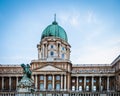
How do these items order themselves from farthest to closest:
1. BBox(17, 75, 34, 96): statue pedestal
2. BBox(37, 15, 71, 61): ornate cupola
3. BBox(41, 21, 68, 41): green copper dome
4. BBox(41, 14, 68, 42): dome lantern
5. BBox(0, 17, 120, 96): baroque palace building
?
BBox(41, 21, 68, 41): green copper dome → BBox(41, 14, 68, 42): dome lantern → BBox(37, 15, 71, 61): ornate cupola → BBox(0, 17, 120, 96): baroque palace building → BBox(17, 75, 34, 96): statue pedestal

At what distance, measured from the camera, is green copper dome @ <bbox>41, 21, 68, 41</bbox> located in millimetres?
96500

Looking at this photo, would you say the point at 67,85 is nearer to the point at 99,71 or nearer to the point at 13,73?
the point at 99,71

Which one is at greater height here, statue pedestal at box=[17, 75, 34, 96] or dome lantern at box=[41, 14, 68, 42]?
dome lantern at box=[41, 14, 68, 42]

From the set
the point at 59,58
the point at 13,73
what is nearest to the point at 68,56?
the point at 59,58

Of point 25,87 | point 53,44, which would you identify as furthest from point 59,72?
point 25,87

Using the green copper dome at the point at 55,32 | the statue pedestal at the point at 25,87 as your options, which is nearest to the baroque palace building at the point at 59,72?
the green copper dome at the point at 55,32

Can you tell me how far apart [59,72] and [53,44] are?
13.3 m

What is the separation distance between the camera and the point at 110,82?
91312mm

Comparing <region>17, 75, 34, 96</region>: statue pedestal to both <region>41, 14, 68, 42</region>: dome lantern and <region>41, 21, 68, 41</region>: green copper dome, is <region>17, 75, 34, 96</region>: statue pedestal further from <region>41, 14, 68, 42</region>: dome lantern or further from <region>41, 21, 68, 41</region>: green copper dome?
<region>41, 21, 68, 41</region>: green copper dome

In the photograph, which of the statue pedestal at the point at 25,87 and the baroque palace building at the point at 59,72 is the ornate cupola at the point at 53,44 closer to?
the baroque palace building at the point at 59,72

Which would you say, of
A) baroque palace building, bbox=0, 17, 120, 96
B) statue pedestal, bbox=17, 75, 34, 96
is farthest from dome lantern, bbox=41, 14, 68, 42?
statue pedestal, bbox=17, 75, 34, 96

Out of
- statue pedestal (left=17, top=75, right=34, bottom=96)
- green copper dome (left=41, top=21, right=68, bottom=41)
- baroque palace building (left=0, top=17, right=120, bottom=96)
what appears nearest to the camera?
statue pedestal (left=17, top=75, right=34, bottom=96)

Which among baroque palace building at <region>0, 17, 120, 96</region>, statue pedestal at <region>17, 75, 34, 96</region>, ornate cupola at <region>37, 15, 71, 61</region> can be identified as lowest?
statue pedestal at <region>17, 75, 34, 96</region>

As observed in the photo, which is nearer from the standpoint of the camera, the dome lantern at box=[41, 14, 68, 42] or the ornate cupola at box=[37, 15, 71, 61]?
the ornate cupola at box=[37, 15, 71, 61]
